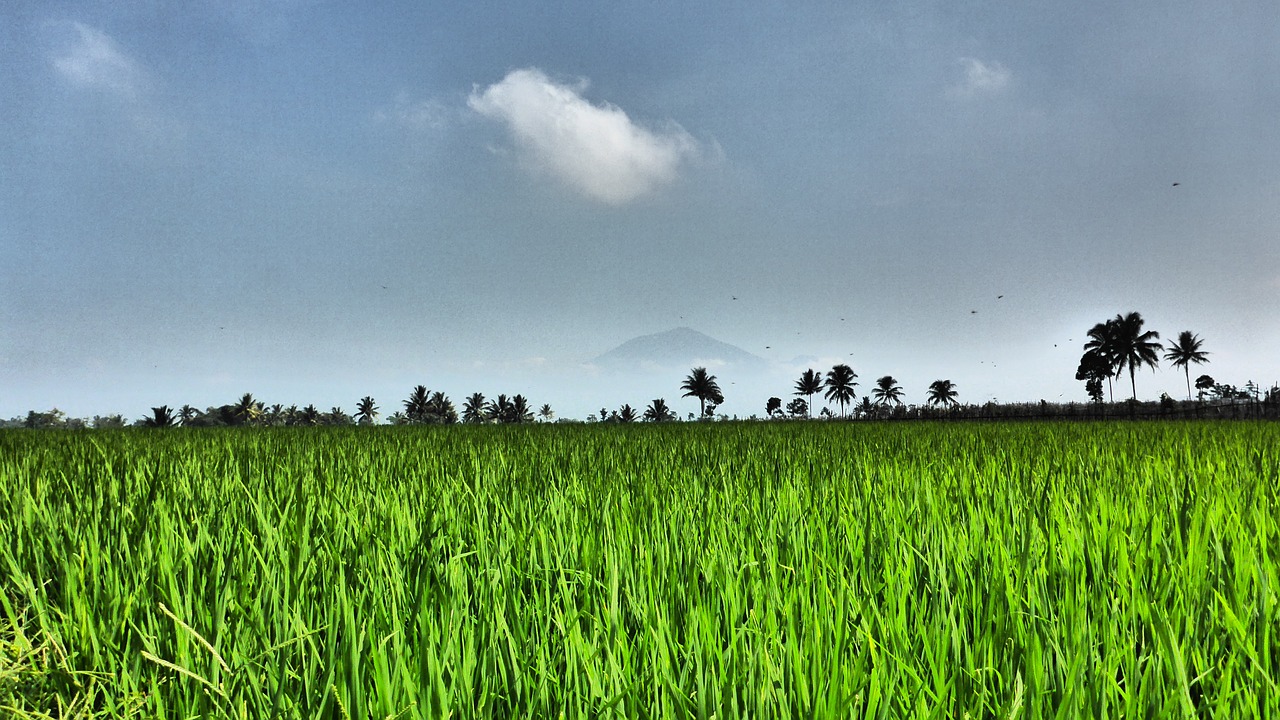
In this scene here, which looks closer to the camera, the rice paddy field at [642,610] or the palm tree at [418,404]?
the rice paddy field at [642,610]

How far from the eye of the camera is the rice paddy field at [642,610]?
1.02 meters

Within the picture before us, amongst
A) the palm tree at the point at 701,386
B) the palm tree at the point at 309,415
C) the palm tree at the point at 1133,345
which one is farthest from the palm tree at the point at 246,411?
the palm tree at the point at 1133,345

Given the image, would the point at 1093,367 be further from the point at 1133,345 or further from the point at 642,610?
the point at 642,610

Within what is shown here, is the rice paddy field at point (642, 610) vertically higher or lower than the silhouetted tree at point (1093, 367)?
lower

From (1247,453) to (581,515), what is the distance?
6.00 metres

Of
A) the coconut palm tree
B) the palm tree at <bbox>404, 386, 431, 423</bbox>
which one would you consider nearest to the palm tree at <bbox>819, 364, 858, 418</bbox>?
the coconut palm tree

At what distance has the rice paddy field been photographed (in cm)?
102

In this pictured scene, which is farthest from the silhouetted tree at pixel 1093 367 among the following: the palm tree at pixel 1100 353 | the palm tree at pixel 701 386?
the palm tree at pixel 701 386

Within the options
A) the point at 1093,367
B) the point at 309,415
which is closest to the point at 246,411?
the point at 309,415

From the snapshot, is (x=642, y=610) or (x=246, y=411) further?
(x=246, y=411)

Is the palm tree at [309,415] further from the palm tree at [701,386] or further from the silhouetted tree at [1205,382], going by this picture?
the silhouetted tree at [1205,382]

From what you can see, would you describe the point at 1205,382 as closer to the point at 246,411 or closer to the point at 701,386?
the point at 701,386

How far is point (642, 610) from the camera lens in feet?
4.56

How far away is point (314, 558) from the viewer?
1815 mm
